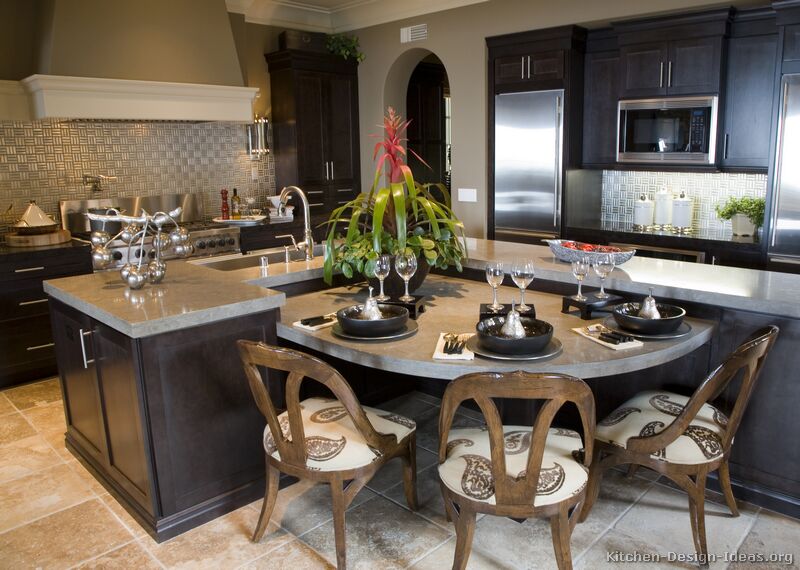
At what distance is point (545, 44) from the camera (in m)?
5.24

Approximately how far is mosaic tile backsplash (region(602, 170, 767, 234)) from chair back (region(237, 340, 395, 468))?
387cm

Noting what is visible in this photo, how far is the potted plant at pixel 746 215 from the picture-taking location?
4.73m

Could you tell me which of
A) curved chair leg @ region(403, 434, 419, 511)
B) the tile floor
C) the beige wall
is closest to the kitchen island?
the tile floor

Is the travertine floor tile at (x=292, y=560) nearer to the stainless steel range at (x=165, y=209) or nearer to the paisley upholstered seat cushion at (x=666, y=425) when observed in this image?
the paisley upholstered seat cushion at (x=666, y=425)

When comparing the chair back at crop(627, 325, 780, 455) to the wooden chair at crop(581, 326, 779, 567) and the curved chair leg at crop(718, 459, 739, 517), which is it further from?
the curved chair leg at crop(718, 459, 739, 517)

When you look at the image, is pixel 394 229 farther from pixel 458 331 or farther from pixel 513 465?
pixel 513 465

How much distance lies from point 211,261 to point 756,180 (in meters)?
3.97

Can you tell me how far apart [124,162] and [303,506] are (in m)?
4.01

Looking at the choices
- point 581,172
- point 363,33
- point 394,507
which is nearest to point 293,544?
point 394,507

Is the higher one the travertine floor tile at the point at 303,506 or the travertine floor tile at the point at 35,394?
the travertine floor tile at the point at 35,394

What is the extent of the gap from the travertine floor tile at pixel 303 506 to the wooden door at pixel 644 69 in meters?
3.67

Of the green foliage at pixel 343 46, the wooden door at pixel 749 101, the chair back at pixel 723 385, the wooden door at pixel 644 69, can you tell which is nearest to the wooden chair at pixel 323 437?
the chair back at pixel 723 385

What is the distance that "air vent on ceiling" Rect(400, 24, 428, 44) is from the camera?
6.21 metres

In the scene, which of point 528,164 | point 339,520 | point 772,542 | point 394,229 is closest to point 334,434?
point 339,520
